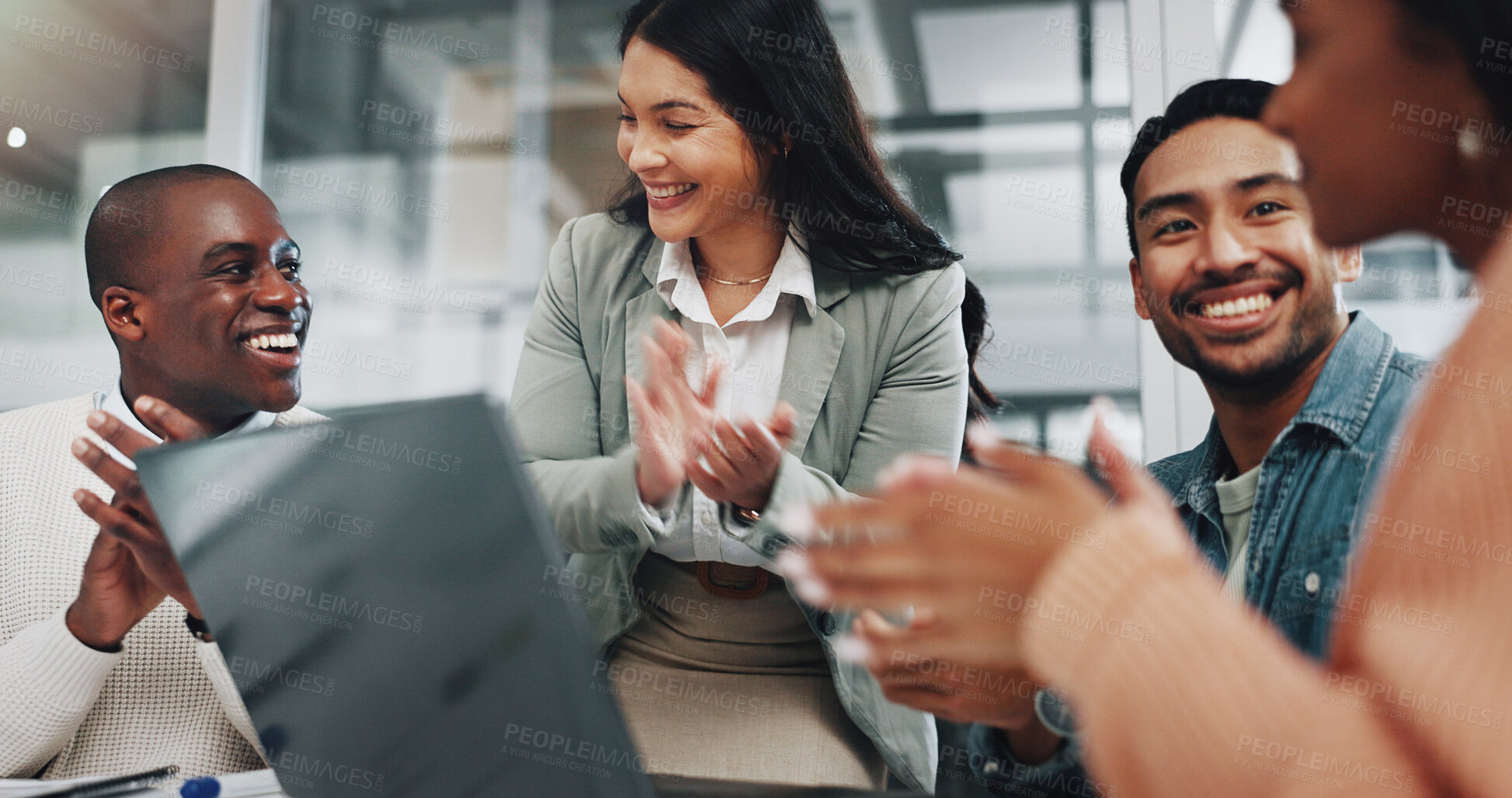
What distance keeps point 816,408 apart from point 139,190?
3.87ft

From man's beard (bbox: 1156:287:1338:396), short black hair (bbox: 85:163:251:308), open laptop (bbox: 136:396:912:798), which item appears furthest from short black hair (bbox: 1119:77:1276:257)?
short black hair (bbox: 85:163:251:308)

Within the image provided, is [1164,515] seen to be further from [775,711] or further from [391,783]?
[775,711]

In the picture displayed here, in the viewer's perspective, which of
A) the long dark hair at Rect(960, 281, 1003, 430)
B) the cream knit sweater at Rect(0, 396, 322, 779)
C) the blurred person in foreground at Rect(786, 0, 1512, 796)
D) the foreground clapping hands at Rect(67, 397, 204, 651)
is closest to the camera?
the blurred person in foreground at Rect(786, 0, 1512, 796)

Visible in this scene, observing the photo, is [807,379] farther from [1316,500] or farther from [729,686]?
[1316,500]

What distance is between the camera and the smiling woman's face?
4.86 feet

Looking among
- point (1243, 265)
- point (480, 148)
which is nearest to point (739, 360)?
point (1243, 265)

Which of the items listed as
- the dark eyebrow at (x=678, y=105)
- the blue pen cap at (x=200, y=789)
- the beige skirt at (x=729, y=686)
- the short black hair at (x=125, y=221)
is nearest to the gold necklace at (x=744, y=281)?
the dark eyebrow at (x=678, y=105)

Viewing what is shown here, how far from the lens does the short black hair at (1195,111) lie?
143 cm

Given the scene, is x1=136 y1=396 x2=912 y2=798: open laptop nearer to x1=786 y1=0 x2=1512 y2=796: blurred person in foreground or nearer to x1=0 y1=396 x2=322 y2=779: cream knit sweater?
x1=786 y1=0 x2=1512 y2=796: blurred person in foreground

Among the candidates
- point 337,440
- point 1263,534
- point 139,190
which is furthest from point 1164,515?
point 139,190

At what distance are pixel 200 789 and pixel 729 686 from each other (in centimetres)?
69

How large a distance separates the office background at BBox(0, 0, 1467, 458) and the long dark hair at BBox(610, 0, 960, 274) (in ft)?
2.31

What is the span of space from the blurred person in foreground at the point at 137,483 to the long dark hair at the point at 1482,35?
112 centimetres

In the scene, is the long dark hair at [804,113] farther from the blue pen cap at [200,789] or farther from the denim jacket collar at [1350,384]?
the blue pen cap at [200,789]
